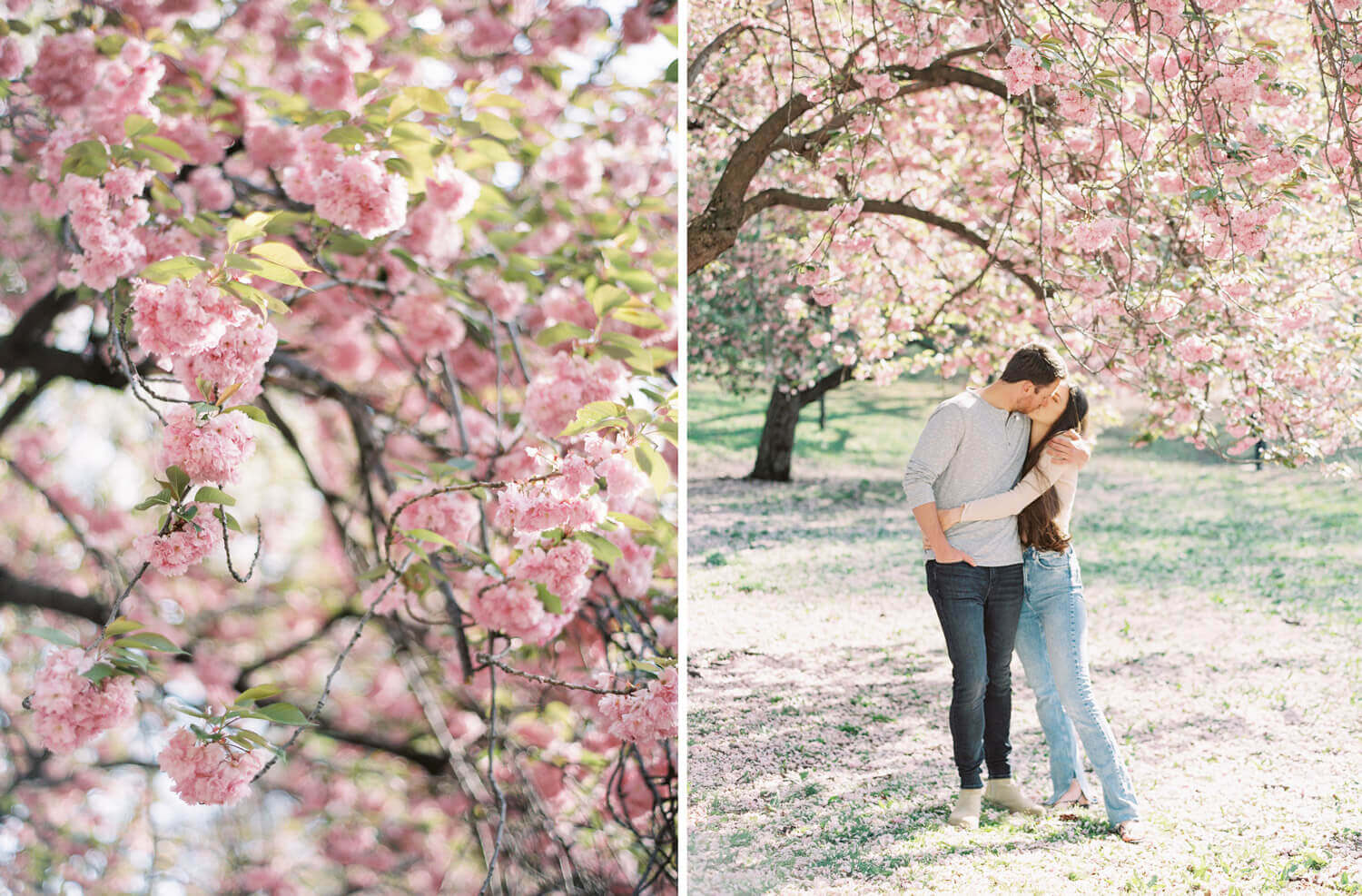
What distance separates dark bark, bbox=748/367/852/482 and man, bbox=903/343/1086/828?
4.97 m

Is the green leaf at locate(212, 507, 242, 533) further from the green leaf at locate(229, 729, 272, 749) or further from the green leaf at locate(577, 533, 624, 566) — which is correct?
the green leaf at locate(577, 533, 624, 566)

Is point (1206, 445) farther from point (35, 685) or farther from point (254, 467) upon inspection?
point (254, 467)

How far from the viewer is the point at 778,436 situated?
6.78m

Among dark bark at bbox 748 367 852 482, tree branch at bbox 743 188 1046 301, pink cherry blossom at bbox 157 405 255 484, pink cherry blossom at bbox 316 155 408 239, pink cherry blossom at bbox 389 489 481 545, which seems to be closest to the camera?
pink cherry blossom at bbox 157 405 255 484

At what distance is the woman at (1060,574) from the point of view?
5.58 feet

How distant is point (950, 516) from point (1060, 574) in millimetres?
240

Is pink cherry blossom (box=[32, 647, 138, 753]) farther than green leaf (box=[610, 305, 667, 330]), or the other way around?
green leaf (box=[610, 305, 667, 330])

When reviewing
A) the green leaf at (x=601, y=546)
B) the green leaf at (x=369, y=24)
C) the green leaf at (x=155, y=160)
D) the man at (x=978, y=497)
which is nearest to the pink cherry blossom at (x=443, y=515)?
the green leaf at (x=601, y=546)

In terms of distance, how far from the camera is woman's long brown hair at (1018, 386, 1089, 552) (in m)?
1.72

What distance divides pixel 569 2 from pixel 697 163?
4.73ft

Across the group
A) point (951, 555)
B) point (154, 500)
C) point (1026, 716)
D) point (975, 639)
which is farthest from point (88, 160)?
point (1026, 716)

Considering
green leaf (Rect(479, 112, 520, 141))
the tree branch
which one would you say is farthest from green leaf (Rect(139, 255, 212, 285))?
the tree branch

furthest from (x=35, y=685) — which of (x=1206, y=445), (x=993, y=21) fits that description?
(x=1206, y=445)

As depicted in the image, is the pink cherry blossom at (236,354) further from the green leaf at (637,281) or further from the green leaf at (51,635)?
the green leaf at (637,281)
